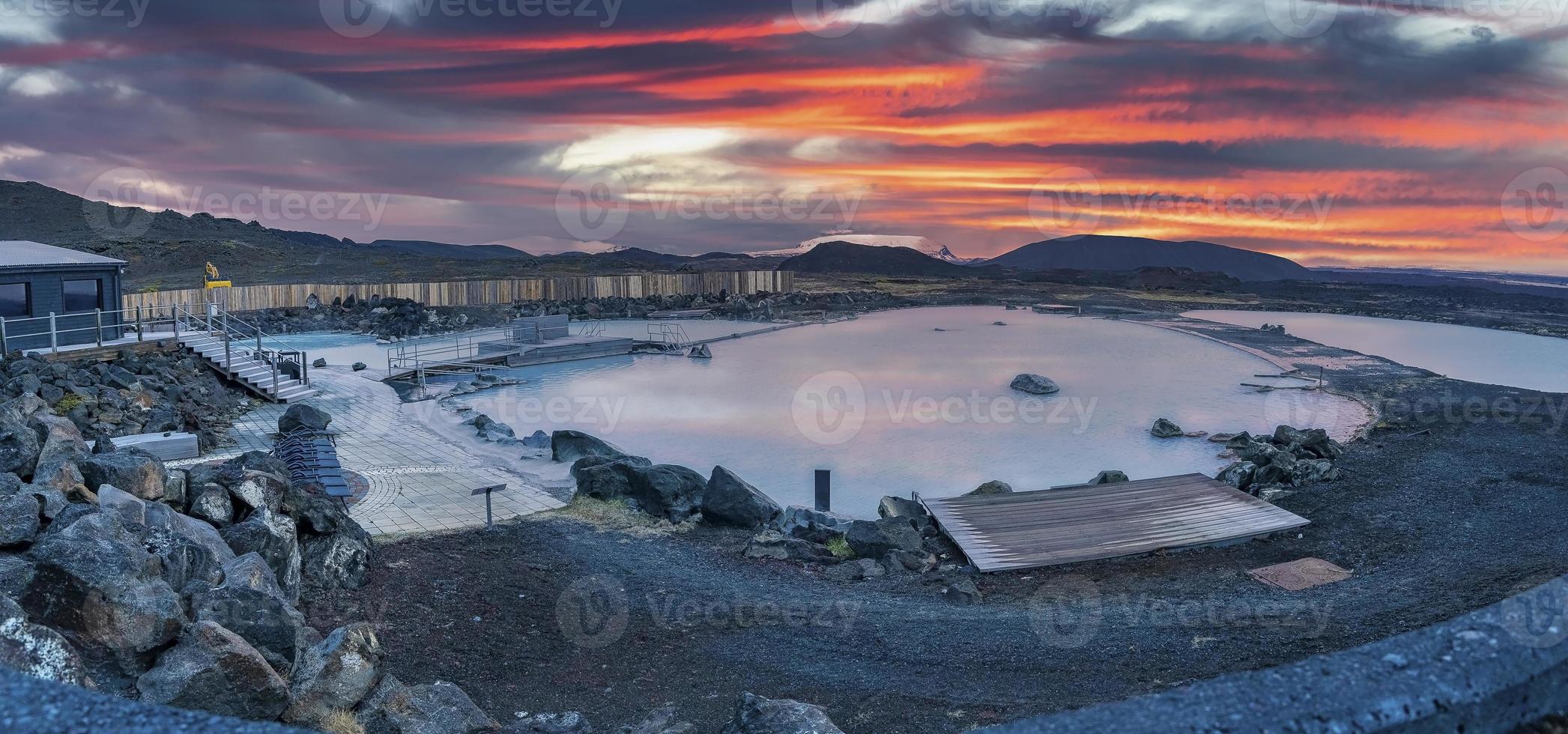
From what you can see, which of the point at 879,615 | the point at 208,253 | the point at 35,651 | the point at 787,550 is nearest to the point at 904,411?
the point at 787,550

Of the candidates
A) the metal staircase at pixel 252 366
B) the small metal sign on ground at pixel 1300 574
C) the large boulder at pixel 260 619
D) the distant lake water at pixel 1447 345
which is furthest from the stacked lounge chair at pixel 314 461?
the distant lake water at pixel 1447 345

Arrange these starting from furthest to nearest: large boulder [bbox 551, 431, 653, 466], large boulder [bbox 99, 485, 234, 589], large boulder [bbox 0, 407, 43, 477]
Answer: large boulder [bbox 551, 431, 653, 466] → large boulder [bbox 0, 407, 43, 477] → large boulder [bbox 99, 485, 234, 589]

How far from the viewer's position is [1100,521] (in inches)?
454

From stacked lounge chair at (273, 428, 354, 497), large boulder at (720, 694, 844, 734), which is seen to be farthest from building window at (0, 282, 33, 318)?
large boulder at (720, 694, 844, 734)

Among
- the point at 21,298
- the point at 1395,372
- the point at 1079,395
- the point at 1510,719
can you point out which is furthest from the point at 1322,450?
the point at 21,298

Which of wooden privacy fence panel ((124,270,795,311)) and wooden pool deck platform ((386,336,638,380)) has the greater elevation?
wooden privacy fence panel ((124,270,795,311))

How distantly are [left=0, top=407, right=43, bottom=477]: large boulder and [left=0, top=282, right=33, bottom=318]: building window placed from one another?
475 inches

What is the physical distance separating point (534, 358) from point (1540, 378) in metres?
34.3

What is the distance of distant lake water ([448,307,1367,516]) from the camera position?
57.9ft

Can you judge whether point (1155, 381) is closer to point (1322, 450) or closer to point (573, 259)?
point (1322, 450)

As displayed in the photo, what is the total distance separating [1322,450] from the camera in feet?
52.8

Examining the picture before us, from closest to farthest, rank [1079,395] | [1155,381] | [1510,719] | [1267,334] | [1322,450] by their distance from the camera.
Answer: [1510,719] < [1322,450] < [1079,395] < [1155,381] < [1267,334]

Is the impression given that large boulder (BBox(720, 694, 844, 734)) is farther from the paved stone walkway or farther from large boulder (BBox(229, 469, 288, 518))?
the paved stone walkway

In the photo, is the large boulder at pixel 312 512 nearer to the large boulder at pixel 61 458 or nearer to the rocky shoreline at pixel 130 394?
the large boulder at pixel 61 458
